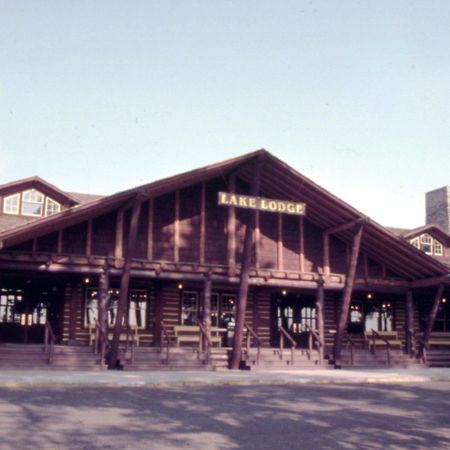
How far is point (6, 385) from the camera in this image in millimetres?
15039

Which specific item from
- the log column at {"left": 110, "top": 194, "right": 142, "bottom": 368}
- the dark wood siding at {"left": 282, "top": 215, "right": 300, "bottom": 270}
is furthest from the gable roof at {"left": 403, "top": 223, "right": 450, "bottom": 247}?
the log column at {"left": 110, "top": 194, "right": 142, "bottom": 368}

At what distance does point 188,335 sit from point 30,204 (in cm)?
945

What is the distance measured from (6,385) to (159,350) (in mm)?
7956

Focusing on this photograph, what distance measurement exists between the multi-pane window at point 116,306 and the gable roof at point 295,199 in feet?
14.0

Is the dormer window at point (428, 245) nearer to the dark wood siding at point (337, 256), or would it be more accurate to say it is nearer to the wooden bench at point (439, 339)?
the wooden bench at point (439, 339)

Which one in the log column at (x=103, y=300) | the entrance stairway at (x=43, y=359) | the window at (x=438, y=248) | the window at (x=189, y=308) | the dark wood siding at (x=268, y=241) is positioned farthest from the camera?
the window at (x=438, y=248)

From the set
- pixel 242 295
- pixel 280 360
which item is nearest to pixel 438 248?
pixel 280 360

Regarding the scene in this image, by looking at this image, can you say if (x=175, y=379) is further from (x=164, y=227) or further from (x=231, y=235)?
(x=231, y=235)

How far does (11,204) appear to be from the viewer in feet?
90.3

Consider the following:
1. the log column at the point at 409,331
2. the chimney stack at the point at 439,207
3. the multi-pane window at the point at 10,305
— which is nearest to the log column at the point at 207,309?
the multi-pane window at the point at 10,305

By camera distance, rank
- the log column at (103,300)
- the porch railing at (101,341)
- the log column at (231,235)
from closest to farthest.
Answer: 1. the porch railing at (101,341)
2. the log column at (103,300)
3. the log column at (231,235)

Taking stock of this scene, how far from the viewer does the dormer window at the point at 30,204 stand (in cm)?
2750

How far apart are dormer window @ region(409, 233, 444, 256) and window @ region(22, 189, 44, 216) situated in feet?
65.5

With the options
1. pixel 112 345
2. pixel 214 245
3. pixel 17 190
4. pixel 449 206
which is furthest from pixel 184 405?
pixel 449 206
